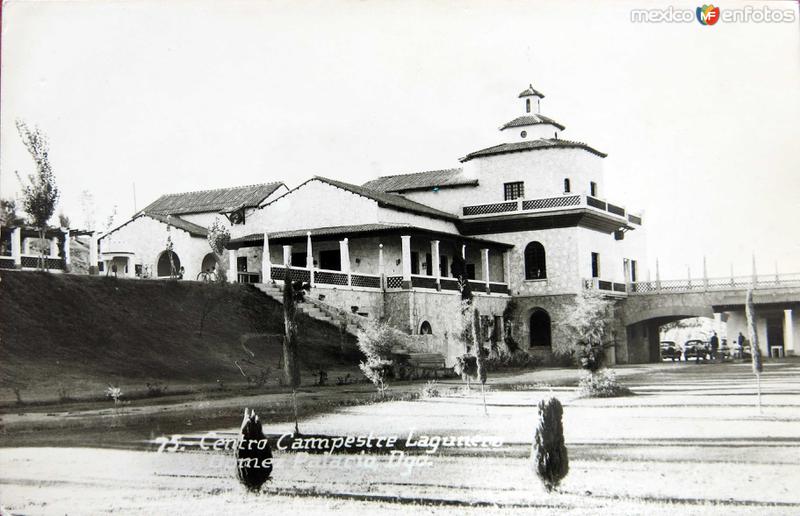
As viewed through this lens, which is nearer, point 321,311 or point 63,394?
point 63,394

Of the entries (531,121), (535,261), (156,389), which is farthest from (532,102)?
(156,389)

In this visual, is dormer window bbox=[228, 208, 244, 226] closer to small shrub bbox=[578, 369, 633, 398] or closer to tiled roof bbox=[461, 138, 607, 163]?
tiled roof bbox=[461, 138, 607, 163]

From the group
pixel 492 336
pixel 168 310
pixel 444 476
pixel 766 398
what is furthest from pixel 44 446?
Result: pixel 492 336

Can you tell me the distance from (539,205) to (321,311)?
1407cm

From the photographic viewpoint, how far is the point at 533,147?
37125 millimetres

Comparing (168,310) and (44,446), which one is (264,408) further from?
(168,310)

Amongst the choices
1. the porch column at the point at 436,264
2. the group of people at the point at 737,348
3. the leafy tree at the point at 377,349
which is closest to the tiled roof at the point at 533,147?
the porch column at the point at 436,264

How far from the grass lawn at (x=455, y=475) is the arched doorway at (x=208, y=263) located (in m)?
16.0

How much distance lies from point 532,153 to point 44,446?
27818mm

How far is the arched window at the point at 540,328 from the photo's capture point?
37.1m

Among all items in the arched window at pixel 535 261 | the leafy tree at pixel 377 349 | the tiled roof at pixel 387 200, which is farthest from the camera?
the arched window at pixel 535 261

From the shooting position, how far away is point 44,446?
42.9 ft

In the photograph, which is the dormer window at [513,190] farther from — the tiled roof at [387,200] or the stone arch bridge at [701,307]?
the stone arch bridge at [701,307]

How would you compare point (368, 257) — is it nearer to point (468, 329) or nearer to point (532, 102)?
point (468, 329)
